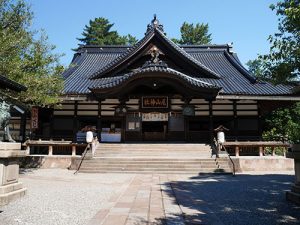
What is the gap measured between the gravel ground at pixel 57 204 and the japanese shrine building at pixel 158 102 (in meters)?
8.63

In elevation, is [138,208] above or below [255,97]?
below

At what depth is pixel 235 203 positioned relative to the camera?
7.02 metres

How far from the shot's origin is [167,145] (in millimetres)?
17250

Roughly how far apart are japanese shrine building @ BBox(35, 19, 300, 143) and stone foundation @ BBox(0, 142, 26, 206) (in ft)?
32.7

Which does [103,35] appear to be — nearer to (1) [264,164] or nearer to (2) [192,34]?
(2) [192,34]

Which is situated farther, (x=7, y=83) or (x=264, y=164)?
(x=264, y=164)

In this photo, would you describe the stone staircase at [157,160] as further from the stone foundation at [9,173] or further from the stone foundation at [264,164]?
the stone foundation at [9,173]

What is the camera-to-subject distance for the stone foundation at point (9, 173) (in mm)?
6793

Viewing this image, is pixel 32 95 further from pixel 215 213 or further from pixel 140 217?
pixel 215 213

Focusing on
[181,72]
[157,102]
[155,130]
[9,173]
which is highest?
[181,72]

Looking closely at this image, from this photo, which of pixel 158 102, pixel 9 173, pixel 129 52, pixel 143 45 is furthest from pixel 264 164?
pixel 9 173

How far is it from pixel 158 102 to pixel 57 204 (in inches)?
503

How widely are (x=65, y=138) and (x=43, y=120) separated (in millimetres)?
2680

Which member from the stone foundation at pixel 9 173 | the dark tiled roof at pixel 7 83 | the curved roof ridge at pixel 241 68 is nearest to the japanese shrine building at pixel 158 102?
the curved roof ridge at pixel 241 68
